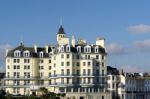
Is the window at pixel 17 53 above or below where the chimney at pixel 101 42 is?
below

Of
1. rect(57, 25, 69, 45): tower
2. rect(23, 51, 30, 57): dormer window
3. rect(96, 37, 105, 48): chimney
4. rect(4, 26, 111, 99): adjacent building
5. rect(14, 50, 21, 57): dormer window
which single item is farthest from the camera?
rect(96, 37, 105, 48): chimney

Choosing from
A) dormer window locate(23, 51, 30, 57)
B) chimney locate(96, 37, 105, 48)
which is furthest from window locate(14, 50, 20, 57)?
chimney locate(96, 37, 105, 48)

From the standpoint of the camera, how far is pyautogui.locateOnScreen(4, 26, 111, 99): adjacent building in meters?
103

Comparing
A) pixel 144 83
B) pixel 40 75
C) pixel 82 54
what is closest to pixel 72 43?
pixel 82 54

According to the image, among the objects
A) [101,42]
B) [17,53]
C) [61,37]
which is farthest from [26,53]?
[101,42]

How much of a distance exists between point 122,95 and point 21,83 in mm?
22730

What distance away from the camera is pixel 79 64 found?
104m

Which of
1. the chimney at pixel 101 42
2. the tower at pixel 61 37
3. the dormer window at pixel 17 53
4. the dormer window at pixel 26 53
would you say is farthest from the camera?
the chimney at pixel 101 42

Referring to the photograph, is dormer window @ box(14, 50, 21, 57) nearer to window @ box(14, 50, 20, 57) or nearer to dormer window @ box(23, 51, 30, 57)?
window @ box(14, 50, 20, 57)

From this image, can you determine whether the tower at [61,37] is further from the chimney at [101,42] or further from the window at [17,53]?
the window at [17,53]

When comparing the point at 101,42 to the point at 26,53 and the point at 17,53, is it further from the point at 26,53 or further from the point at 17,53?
the point at 17,53

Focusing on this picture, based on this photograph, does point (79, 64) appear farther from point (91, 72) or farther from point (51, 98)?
point (51, 98)

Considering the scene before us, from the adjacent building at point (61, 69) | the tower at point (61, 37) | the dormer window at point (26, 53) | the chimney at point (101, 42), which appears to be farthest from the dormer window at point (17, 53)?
the chimney at point (101, 42)

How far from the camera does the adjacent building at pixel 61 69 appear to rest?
103125 millimetres
